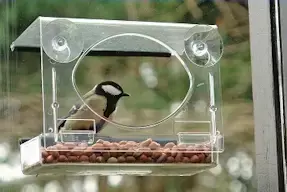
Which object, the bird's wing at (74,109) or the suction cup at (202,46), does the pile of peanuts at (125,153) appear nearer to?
the bird's wing at (74,109)

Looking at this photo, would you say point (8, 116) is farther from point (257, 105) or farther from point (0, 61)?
point (257, 105)

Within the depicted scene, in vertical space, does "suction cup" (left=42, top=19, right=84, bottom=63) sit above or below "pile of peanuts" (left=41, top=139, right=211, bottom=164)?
above

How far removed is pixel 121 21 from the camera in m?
1.43

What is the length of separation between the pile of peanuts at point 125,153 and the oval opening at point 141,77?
1.9 inches

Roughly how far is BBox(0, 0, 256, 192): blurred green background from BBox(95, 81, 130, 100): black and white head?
1.2 inches

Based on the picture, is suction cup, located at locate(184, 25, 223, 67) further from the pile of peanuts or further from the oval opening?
the pile of peanuts

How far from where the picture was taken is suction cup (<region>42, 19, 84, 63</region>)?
1310mm

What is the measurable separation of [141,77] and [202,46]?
127 mm

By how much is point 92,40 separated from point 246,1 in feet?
1.09

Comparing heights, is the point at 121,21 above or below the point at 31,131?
above

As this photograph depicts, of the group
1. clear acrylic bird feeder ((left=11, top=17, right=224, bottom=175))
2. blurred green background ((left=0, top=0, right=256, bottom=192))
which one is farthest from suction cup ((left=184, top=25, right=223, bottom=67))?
blurred green background ((left=0, top=0, right=256, bottom=192))

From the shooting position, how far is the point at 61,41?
1317 millimetres

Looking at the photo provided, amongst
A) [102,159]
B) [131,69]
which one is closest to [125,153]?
[102,159]

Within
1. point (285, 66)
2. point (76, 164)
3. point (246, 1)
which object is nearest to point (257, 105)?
point (285, 66)
